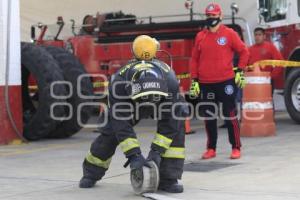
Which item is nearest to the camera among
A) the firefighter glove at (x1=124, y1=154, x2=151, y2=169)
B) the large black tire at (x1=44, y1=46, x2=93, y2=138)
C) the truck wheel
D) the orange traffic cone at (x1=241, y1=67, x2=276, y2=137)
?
the firefighter glove at (x1=124, y1=154, x2=151, y2=169)

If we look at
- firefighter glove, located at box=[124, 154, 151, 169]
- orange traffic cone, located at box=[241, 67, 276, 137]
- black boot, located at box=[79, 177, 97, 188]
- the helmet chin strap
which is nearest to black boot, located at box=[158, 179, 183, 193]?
firefighter glove, located at box=[124, 154, 151, 169]

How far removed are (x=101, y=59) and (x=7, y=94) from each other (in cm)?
468

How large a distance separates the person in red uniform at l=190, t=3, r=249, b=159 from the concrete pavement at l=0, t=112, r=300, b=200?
51cm

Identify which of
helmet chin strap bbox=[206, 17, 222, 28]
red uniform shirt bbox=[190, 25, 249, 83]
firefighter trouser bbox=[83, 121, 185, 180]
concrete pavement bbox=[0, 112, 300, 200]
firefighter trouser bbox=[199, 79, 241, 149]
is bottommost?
concrete pavement bbox=[0, 112, 300, 200]

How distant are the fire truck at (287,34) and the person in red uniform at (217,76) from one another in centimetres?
409

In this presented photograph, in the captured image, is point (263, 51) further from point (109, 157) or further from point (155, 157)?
point (155, 157)

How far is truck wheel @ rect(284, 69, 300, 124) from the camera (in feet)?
41.4

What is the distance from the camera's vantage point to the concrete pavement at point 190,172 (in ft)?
22.1

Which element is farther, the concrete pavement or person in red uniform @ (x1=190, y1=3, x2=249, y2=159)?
person in red uniform @ (x1=190, y1=3, x2=249, y2=159)

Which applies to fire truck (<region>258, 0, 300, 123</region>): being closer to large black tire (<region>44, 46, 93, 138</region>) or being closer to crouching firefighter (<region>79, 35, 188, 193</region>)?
large black tire (<region>44, 46, 93, 138</region>)

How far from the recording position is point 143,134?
490 inches

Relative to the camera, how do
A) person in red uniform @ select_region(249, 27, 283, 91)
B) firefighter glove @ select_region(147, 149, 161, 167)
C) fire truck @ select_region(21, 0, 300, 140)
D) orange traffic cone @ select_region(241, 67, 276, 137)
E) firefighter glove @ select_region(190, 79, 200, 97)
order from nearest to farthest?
1. firefighter glove @ select_region(147, 149, 161, 167)
2. firefighter glove @ select_region(190, 79, 200, 97)
3. orange traffic cone @ select_region(241, 67, 276, 137)
4. fire truck @ select_region(21, 0, 300, 140)
5. person in red uniform @ select_region(249, 27, 283, 91)

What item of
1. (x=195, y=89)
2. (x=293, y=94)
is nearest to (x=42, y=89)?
(x=195, y=89)

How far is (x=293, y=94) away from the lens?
12742 millimetres
